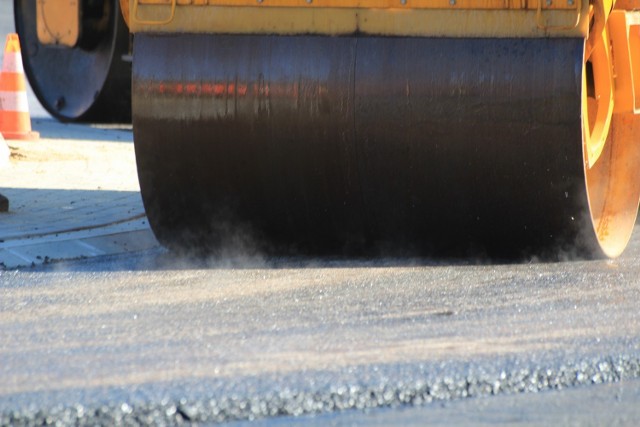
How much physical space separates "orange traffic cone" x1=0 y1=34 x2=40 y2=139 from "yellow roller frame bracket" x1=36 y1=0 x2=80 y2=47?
1.62m

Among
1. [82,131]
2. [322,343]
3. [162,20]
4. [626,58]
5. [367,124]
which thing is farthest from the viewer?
[82,131]

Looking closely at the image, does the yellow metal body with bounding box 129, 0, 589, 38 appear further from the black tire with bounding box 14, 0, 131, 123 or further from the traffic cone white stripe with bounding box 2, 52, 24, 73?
the black tire with bounding box 14, 0, 131, 123

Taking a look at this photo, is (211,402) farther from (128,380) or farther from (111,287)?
(111,287)

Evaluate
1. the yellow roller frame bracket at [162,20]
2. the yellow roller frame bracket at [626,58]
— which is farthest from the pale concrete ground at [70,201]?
the yellow roller frame bracket at [626,58]

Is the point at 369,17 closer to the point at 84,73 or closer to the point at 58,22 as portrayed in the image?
the point at 58,22

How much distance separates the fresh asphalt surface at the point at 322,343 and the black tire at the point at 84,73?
595 centimetres

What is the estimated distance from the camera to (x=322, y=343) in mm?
3988

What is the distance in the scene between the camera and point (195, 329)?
4168mm

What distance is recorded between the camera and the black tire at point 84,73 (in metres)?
11.2

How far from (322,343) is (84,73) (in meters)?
8.00

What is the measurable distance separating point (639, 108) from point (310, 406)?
2.83 metres

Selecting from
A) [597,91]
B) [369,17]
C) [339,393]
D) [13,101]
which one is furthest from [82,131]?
[339,393]

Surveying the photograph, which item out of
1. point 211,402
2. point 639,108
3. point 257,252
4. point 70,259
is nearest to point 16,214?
point 70,259

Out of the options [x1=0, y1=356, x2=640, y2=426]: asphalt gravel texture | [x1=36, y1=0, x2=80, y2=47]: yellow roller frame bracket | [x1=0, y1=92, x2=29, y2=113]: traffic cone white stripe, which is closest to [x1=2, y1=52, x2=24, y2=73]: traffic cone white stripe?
[x1=0, y1=92, x2=29, y2=113]: traffic cone white stripe
